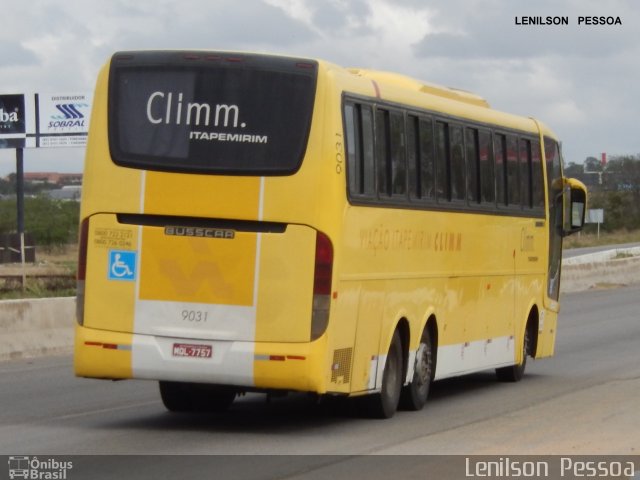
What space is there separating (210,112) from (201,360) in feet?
6.90

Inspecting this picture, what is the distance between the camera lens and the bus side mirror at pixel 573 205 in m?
20.4

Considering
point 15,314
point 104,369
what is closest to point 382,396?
point 104,369

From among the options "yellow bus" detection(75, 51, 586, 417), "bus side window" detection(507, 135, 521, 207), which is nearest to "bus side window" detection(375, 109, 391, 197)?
"yellow bus" detection(75, 51, 586, 417)

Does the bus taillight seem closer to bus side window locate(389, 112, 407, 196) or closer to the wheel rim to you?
bus side window locate(389, 112, 407, 196)

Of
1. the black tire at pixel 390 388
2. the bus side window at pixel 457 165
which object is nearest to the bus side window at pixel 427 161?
the bus side window at pixel 457 165

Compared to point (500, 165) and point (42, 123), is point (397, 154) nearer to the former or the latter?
point (500, 165)

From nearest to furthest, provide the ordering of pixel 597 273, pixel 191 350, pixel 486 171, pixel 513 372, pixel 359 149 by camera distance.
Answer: pixel 191 350, pixel 359 149, pixel 486 171, pixel 513 372, pixel 597 273

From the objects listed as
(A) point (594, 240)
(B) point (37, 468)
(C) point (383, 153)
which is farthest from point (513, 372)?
(A) point (594, 240)

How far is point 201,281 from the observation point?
41.7 feet

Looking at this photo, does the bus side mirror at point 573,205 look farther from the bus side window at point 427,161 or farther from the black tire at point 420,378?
the bus side window at point 427,161

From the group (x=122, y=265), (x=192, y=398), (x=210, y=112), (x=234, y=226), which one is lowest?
(x=192, y=398)

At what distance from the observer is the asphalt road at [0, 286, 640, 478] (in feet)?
39.6

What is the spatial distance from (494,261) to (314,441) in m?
5.59

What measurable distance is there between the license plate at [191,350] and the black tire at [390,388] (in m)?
2.16
